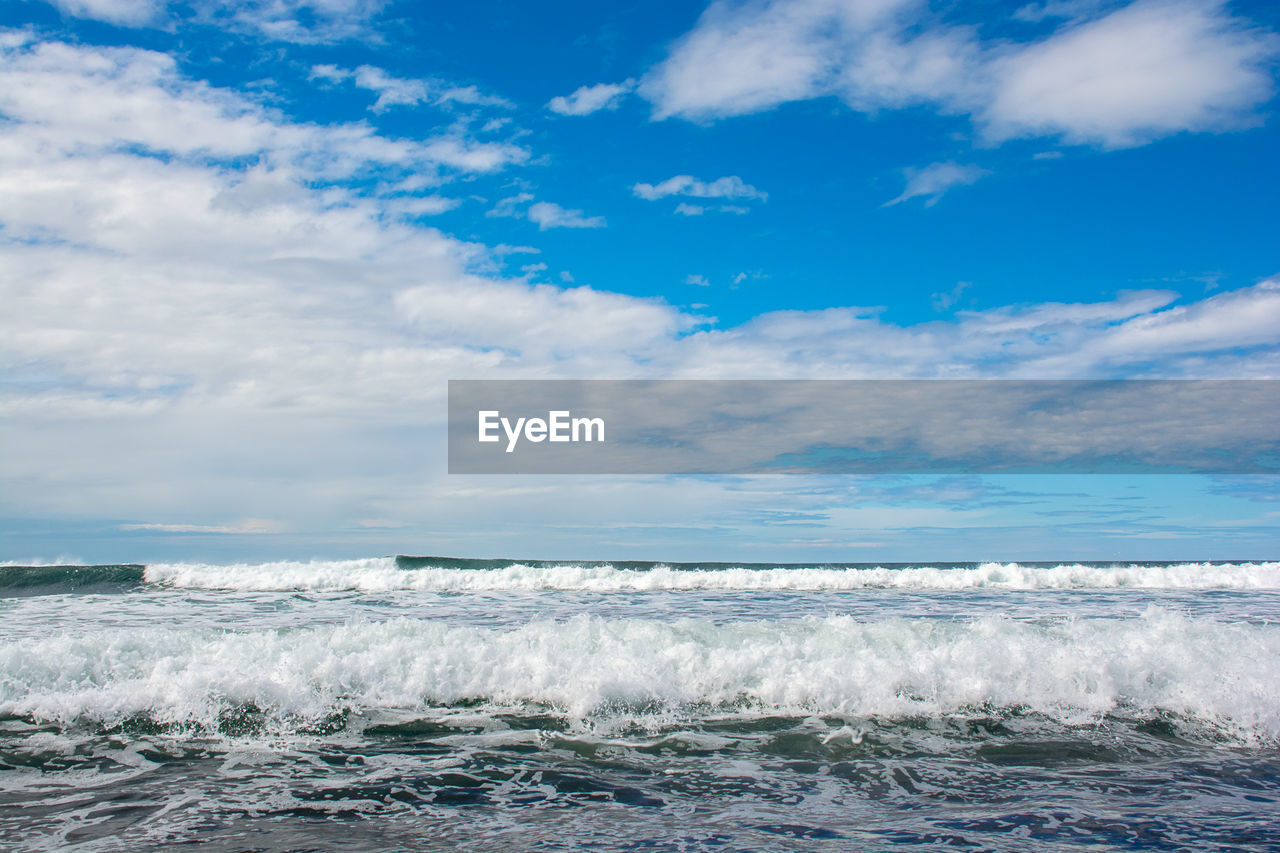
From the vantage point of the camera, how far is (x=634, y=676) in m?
9.54

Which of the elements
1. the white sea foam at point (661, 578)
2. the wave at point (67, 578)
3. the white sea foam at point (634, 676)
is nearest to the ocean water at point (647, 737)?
the white sea foam at point (634, 676)

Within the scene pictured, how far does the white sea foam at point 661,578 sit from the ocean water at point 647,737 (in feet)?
45.3

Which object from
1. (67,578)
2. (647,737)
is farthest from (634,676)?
(67,578)

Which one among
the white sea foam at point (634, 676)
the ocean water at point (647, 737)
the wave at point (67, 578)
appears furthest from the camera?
the wave at point (67, 578)

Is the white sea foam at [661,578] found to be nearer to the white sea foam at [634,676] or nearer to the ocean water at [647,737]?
the ocean water at [647,737]

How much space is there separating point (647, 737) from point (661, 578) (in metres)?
20.1

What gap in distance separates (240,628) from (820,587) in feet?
62.9

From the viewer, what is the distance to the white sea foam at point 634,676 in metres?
9.00

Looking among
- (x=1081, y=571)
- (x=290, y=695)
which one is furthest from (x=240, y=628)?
(x=1081, y=571)

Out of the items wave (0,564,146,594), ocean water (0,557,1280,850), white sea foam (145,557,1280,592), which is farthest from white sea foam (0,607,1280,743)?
wave (0,564,146,594)

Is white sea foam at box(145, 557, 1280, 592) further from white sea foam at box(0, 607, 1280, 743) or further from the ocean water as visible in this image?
white sea foam at box(0, 607, 1280, 743)

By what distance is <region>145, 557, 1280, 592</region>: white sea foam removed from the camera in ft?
91.9

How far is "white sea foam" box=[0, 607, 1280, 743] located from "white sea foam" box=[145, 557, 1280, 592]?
16.1 m

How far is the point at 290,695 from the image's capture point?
9078 millimetres
